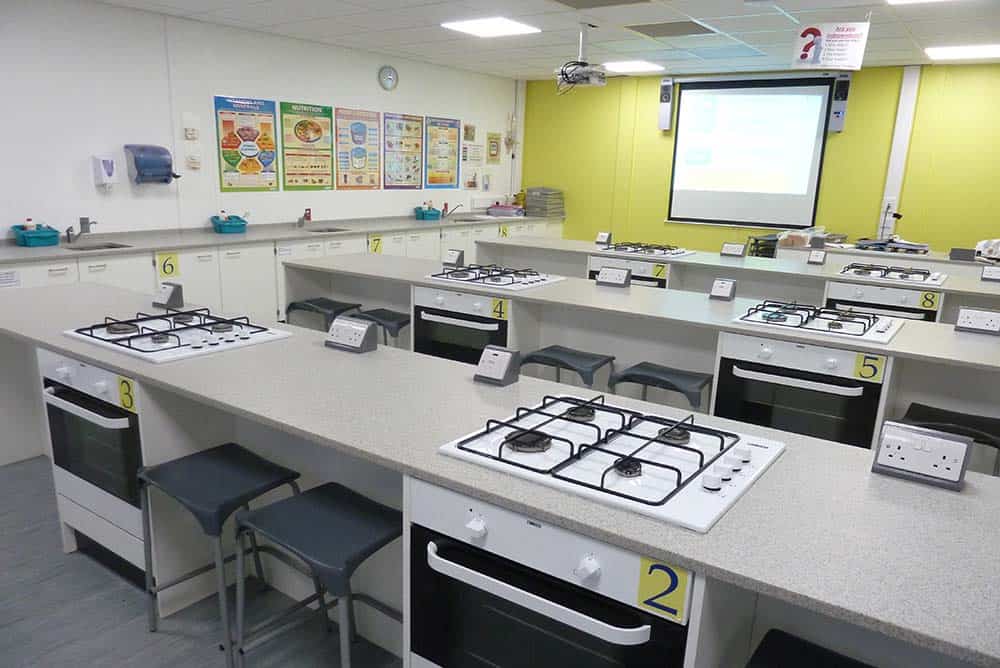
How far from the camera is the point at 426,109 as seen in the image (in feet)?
24.3

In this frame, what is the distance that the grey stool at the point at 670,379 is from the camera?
3020 mm

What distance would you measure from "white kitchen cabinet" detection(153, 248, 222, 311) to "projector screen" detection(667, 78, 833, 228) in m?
5.14

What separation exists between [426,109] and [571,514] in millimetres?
6762

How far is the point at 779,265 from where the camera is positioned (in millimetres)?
4801

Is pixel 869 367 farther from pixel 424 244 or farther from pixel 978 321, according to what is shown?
pixel 424 244

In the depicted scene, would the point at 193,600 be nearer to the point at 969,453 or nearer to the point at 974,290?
the point at 969,453

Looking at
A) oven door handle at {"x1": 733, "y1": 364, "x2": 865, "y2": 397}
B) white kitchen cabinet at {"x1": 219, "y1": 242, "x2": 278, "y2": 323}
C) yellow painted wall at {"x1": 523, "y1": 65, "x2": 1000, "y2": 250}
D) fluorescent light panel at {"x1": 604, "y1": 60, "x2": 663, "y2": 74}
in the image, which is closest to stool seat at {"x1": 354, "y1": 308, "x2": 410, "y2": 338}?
white kitchen cabinet at {"x1": 219, "y1": 242, "x2": 278, "y2": 323}

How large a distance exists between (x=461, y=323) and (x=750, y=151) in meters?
5.08

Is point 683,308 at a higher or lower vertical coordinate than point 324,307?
higher

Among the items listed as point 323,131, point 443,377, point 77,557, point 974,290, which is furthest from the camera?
point 323,131

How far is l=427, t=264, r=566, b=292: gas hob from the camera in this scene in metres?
3.80

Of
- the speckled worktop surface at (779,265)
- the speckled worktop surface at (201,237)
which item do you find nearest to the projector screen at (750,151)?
the speckled worktop surface at (779,265)

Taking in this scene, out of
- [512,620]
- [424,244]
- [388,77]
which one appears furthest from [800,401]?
[388,77]

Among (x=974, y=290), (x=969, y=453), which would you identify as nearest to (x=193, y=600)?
(x=969, y=453)
